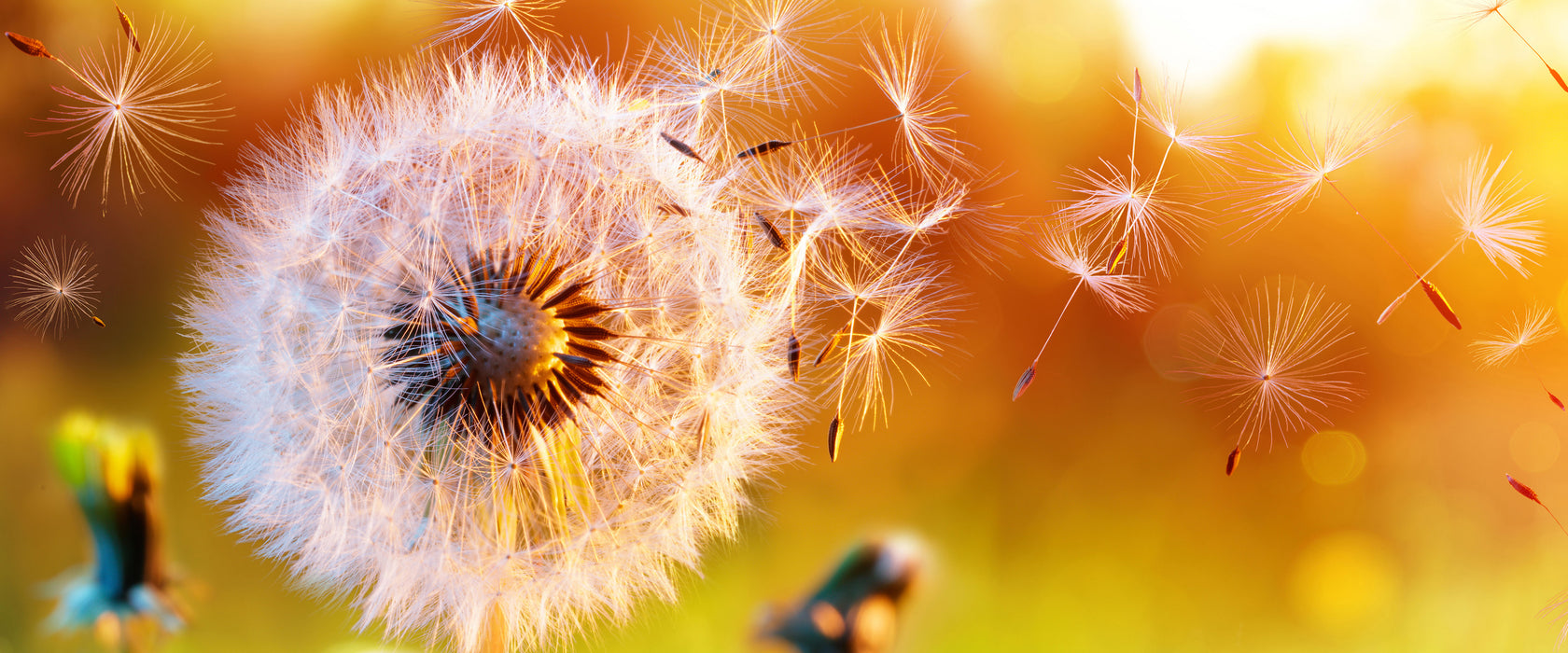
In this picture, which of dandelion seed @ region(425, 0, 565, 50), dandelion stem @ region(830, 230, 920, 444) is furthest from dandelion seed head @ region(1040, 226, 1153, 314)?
dandelion seed @ region(425, 0, 565, 50)

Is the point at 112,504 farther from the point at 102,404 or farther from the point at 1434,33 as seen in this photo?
the point at 1434,33

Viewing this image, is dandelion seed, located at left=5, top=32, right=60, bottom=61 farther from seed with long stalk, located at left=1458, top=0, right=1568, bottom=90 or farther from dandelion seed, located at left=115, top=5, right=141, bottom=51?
seed with long stalk, located at left=1458, top=0, right=1568, bottom=90

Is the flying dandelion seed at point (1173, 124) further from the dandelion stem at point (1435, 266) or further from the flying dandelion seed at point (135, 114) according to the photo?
the flying dandelion seed at point (135, 114)

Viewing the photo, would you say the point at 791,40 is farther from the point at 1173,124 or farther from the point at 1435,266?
the point at 1435,266

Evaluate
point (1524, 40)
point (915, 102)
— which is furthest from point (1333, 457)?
point (915, 102)

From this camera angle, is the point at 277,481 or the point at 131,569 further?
the point at 131,569

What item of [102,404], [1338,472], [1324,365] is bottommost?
[1338,472]

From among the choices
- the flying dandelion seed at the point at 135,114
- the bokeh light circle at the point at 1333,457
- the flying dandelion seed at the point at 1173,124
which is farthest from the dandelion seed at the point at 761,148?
the bokeh light circle at the point at 1333,457

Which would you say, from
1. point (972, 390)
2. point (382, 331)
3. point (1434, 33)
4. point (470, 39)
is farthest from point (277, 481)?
point (1434, 33)

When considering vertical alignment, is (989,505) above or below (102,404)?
below
